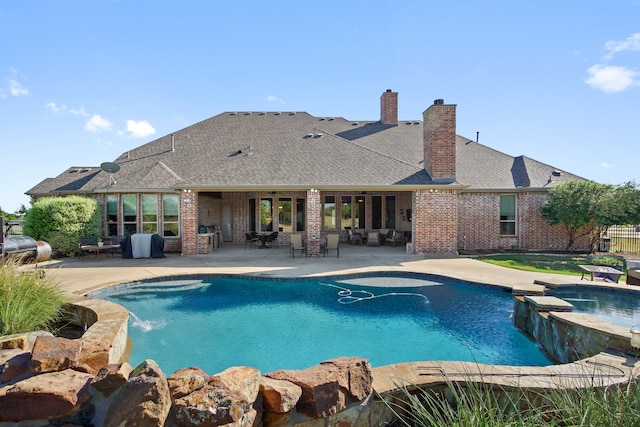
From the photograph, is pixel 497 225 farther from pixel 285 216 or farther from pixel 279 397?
pixel 279 397

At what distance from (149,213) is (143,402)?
45.1 feet

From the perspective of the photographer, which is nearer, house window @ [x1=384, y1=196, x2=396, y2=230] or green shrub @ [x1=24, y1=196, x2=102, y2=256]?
green shrub @ [x1=24, y1=196, x2=102, y2=256]

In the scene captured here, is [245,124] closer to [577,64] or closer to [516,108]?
[516,108]

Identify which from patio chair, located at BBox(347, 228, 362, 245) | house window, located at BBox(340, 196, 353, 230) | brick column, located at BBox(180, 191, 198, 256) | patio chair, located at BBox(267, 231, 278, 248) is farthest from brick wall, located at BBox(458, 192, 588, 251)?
brick column, located at BBox(180, 191, 198, 256)

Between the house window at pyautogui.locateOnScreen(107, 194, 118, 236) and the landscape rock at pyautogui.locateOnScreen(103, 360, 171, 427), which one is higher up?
the house window at pyautogui.locateOnScreen(107, 194, 118, 236)

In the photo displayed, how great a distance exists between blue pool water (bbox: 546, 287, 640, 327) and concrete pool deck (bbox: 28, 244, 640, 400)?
0.77ft

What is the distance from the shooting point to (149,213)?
557 inches

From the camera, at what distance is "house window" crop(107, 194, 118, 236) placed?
14.2 m

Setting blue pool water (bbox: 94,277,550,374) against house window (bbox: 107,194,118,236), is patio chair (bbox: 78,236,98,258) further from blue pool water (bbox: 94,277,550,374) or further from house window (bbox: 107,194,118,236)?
blue pool water (bbox: 94,277,550,374)

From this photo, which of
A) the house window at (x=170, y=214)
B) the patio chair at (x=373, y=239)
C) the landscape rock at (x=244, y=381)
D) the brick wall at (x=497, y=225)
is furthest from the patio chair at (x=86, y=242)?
the brick wall at (x=497, y=225)

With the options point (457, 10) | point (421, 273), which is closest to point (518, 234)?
point (421, 273)

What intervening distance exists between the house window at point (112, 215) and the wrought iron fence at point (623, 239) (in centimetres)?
2226

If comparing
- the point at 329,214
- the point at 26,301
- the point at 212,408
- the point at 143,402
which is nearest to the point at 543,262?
the point at 329,214

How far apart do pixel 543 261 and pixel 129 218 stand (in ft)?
56.7
